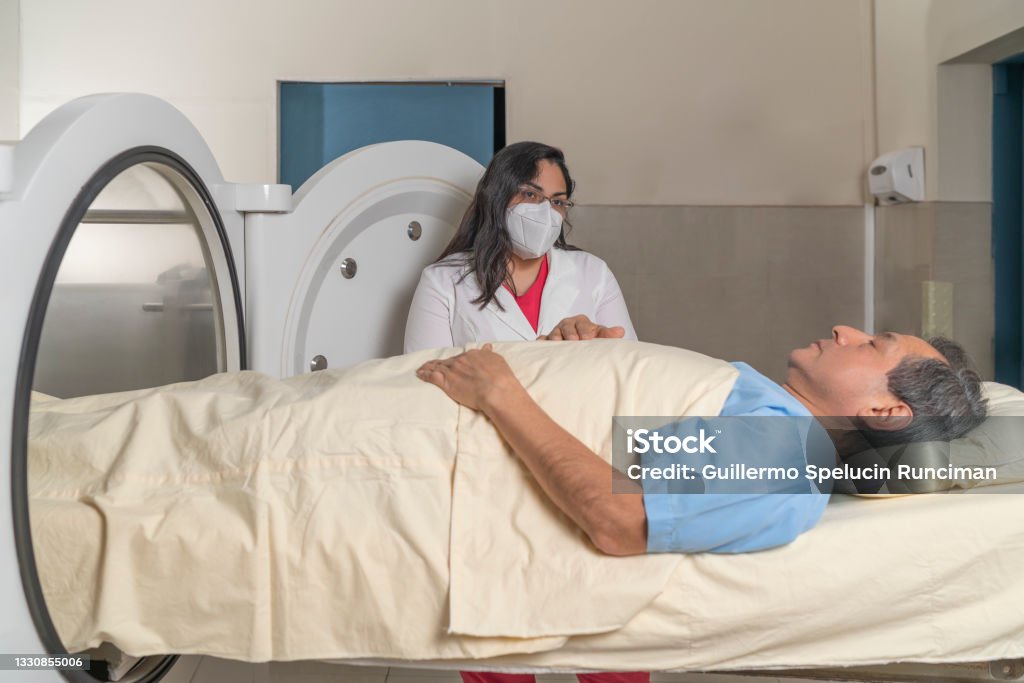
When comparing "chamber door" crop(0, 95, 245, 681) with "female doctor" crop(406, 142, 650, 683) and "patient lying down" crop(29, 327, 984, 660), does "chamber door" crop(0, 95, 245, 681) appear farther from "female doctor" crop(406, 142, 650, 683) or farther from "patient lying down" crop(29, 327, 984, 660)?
"female doctor" crop(406, 142, 650, 683)

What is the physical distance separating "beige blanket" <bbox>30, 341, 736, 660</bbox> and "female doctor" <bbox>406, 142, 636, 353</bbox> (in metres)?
0.90

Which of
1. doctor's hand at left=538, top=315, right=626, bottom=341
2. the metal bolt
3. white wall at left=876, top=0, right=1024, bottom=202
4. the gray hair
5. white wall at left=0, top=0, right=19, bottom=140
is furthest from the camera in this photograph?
white wall at left=0, top=0, right=19, bottom=140

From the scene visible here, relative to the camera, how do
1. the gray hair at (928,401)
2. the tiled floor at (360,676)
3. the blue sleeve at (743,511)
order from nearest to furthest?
the blue sleeve at (743,511) → the gray hair at (928,401) → the tiled floor at (360,676)

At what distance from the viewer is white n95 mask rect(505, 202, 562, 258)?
91.4 inches

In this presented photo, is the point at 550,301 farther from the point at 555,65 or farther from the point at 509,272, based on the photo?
the point at 555,65

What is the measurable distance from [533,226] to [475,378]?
92 centimetres

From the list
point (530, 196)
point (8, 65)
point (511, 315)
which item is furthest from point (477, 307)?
A: point (8, 65)

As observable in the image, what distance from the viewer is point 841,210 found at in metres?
3.39

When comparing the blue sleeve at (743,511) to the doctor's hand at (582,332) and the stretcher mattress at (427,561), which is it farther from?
the doctor's hand at (582,332)

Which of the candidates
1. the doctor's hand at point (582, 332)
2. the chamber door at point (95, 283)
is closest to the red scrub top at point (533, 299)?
the doctor's hand at point (582, 332)

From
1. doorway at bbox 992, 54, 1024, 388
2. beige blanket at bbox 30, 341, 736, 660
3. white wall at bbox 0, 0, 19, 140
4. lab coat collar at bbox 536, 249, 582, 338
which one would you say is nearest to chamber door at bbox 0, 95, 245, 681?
beige blanket at bbox 30, 341, 736, 660

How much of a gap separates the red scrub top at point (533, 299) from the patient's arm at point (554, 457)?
0.88 m

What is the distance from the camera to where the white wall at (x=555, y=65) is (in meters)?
3.31

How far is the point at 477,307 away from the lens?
2.32m
